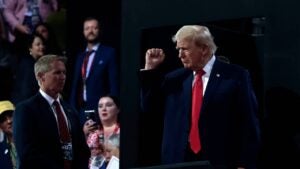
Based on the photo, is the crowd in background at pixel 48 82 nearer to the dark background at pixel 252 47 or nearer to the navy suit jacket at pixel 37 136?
the navy suit jacket at pixel 37 136

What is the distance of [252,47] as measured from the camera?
8883mm

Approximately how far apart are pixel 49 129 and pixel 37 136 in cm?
15

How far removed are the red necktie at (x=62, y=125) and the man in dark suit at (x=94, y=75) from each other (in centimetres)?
195

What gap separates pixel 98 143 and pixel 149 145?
1379mm

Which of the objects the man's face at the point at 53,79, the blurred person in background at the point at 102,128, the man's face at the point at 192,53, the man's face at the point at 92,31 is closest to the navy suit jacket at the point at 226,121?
the man's face at the point at 192,53

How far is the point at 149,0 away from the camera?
9680 millimetres

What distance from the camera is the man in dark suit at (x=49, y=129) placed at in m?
9.05

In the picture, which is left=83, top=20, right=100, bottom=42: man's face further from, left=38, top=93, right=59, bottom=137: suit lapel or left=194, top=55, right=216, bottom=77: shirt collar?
left=194, top=55, right=216, bottom=77: shirt collar

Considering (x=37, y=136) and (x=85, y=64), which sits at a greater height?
(x=85, y=64)

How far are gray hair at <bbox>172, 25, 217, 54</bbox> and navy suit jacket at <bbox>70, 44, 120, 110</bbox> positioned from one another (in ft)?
9.27

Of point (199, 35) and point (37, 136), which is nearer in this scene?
point (199, 35)

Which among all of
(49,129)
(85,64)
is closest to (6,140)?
(85,64)

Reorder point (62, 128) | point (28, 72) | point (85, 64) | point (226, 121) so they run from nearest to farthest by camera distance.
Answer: point (226, 121)
point (62, 128)
point (85, 64)
point (28, 72)

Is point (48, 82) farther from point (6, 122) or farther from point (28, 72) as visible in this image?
point (28, 72)
